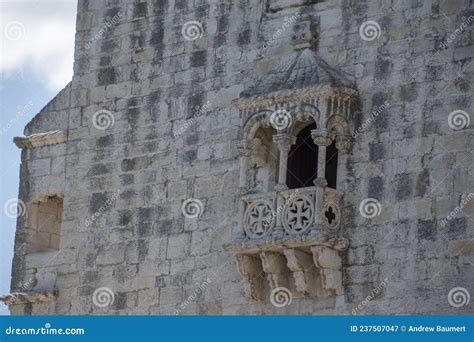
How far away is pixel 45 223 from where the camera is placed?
23.8 metres

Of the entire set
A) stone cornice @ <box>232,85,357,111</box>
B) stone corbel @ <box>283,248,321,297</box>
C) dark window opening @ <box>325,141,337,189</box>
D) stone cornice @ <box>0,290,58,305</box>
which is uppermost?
stone cornice @ <box>232,85,357,111</box>

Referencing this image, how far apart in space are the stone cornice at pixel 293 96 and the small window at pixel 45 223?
3952 millimetres

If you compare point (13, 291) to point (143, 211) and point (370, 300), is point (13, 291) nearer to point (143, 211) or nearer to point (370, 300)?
point (143, 211)

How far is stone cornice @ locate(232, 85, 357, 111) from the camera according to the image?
20.3 metres

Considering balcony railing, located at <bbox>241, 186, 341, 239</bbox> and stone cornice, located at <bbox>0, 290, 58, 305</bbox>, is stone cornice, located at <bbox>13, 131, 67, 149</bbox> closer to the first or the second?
stone cornice, located at <bbox>0, 290, 58, 305</bbox>

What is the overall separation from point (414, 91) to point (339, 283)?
242cm

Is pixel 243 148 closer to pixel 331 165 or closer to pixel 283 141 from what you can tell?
pixel 283 141

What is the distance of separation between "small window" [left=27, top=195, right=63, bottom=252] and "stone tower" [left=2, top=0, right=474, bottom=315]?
0.02m

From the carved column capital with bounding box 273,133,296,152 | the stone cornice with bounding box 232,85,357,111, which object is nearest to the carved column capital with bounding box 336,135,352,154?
the stone cornice with bounding box 232,85,357,111

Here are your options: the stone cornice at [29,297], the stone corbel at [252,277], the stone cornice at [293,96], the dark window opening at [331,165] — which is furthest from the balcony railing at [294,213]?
the stone cornice at [29,297]

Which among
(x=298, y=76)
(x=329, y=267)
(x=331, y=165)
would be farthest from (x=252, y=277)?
(x=298, y=76)

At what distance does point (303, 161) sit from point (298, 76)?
1161 mm

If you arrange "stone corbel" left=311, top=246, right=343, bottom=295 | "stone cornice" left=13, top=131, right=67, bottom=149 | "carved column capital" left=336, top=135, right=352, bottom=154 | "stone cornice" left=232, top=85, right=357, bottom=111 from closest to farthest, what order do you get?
"stone corbel" left=311, top=246, right=343, bottom=295 → "stone cornice" left=232, top=85, right=357, bottom=111 → "carved column capital" left=336, top=135, right=352, bottom=154 → "stone cornice" left=13, top=131, right=67, bottom=149

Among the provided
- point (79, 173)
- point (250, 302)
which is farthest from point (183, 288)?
point (79, 173)
